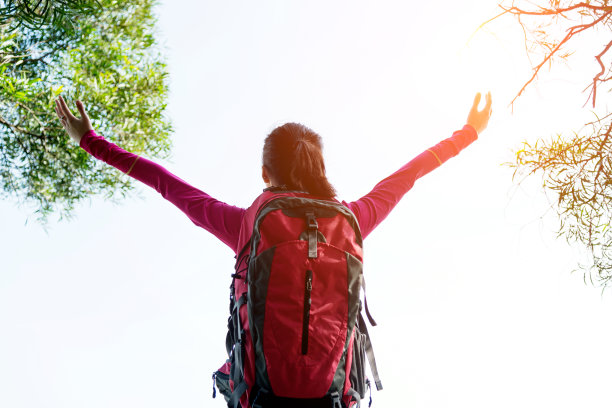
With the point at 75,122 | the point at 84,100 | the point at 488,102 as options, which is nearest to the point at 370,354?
the point at 488,102

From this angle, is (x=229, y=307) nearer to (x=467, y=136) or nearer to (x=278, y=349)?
(x=278, y=349)

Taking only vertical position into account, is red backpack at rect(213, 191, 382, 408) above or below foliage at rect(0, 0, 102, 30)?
below

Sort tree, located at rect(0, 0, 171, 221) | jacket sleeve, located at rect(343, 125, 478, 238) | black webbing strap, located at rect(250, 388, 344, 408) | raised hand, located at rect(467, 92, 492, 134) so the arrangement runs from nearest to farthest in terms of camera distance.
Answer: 1. black webbing strap, located at rect(250, 388, 344, 408)
2. jacket sleeve, located at rect(343, 125, 478, 238)
3. raised hand, located at rect(467, 92, 492, 134)
4. tree, located at rect(0, 0, 171, 221)

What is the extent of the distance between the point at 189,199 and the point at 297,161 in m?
0.36

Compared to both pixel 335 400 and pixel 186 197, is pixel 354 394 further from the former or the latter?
pixel 186 197

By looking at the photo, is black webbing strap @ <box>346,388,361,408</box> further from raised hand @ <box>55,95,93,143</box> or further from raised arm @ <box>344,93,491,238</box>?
raised hand @ <box>55,95,93,143</box>

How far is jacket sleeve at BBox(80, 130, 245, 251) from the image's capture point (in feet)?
4.75

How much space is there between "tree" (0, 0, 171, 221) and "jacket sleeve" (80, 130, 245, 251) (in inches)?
87.4

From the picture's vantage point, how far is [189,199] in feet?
4.80

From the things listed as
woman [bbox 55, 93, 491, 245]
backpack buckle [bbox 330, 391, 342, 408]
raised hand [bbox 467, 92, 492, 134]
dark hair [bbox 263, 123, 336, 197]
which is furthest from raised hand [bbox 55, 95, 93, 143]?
raised hand [bbox 467, 92, 492, 134]

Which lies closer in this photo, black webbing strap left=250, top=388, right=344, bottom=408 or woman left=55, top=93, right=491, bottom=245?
black webbing strap left=250, top=388, right=344, bottom=408

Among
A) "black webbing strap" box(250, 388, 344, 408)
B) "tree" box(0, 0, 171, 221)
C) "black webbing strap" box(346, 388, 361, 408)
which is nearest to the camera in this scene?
"black webbing strap" box(250, 388, 344, 408)

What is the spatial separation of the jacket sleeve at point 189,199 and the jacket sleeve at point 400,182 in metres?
0.38

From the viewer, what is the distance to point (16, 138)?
362 centimetres
